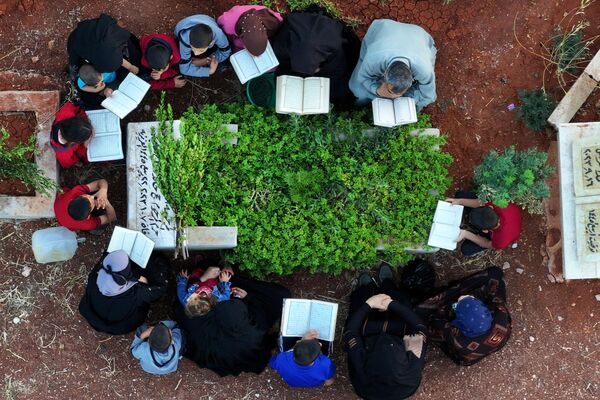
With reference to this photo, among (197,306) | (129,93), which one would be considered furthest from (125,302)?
(129,93)

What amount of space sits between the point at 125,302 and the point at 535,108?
4.44 meters

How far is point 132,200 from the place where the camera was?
5.27 meters

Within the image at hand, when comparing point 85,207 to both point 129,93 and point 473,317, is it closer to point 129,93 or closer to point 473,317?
point 129,93

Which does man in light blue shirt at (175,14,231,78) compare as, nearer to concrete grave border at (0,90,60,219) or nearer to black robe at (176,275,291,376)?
concrete grave border at (0,90,60,219)

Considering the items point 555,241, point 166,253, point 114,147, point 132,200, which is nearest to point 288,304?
point 166,253

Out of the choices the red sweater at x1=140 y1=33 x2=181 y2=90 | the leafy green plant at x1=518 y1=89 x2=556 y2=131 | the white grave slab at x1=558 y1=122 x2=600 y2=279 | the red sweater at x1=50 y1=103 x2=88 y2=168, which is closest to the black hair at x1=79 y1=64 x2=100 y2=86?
the red sweater at x1=50 y1=103 x2=88 y2=168

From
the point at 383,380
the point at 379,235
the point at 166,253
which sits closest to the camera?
the point at 383,380

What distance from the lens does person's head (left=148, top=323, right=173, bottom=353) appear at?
4.78m

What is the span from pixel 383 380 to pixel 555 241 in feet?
7.97

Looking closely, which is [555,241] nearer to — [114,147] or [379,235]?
[379,235]

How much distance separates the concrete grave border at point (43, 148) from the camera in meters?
5.52

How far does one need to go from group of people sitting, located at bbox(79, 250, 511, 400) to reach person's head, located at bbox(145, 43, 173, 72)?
5.63 feet

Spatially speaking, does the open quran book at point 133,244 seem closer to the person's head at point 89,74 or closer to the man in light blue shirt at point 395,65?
the person's head at point 89,74

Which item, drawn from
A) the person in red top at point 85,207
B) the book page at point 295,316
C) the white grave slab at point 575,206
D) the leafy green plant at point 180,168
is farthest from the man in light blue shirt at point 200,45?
the white grave slab at point 575,206
